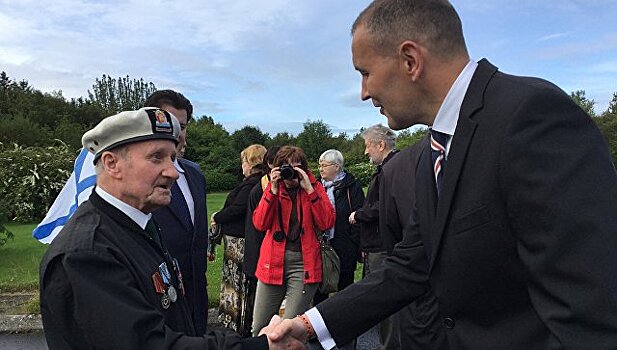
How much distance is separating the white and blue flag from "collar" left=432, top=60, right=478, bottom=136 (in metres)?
3.06

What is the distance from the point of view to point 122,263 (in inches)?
79.0

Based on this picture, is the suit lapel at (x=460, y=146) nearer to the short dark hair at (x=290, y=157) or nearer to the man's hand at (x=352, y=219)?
the short dark hair at (x=290, y=157)

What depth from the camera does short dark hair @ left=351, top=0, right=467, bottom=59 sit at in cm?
189

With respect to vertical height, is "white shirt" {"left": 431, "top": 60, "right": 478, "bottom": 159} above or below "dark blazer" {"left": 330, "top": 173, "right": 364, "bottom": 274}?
above

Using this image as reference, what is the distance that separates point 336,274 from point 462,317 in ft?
12.6

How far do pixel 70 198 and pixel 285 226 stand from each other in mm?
2049

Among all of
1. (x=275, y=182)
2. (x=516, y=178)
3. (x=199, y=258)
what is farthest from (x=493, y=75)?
(x=275, y=182)

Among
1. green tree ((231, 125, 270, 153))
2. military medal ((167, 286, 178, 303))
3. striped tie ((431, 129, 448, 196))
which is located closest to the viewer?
striped tie ((431, 129, 448, 196))

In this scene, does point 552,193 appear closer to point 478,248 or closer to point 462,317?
point 478,248

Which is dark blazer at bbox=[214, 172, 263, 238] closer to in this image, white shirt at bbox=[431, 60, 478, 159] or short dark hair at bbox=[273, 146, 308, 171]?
short dark hair at bbox=[273, 146, 308, 171]

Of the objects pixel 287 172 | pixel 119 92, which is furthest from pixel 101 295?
pixel 119 92

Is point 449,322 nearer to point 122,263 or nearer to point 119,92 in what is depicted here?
point 122,263

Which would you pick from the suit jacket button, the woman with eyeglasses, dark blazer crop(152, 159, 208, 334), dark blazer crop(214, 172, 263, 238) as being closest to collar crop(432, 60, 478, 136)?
the suit jacket button

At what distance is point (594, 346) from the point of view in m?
1.42
